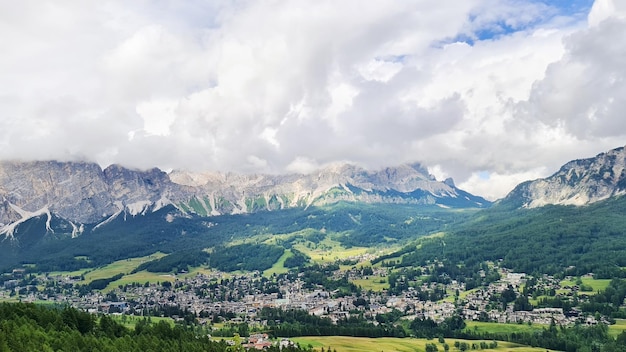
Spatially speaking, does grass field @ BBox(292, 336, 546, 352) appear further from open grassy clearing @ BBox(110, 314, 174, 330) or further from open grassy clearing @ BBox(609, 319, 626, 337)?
open grassy clearing @ BBox(110, 314, 174, 330)

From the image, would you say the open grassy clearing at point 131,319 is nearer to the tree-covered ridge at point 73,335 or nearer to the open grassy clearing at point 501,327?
the tree-covered ridge at point 73,335

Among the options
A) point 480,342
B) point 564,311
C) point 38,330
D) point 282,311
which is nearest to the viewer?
point 38,330

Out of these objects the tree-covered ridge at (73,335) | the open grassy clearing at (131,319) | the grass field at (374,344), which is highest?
the tree-covered ridge at (73,335)

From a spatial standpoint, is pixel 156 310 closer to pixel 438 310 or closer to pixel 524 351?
pixel 438 310

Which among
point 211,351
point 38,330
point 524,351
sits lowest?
point 524,351

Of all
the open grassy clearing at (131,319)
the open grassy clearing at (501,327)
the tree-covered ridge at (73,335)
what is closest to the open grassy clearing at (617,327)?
the open grassy clearing at (501,327)

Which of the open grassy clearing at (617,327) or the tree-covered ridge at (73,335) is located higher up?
the tree-covered ridge at (73,335)

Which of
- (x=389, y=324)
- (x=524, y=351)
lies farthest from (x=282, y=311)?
(x=524, y=351)
